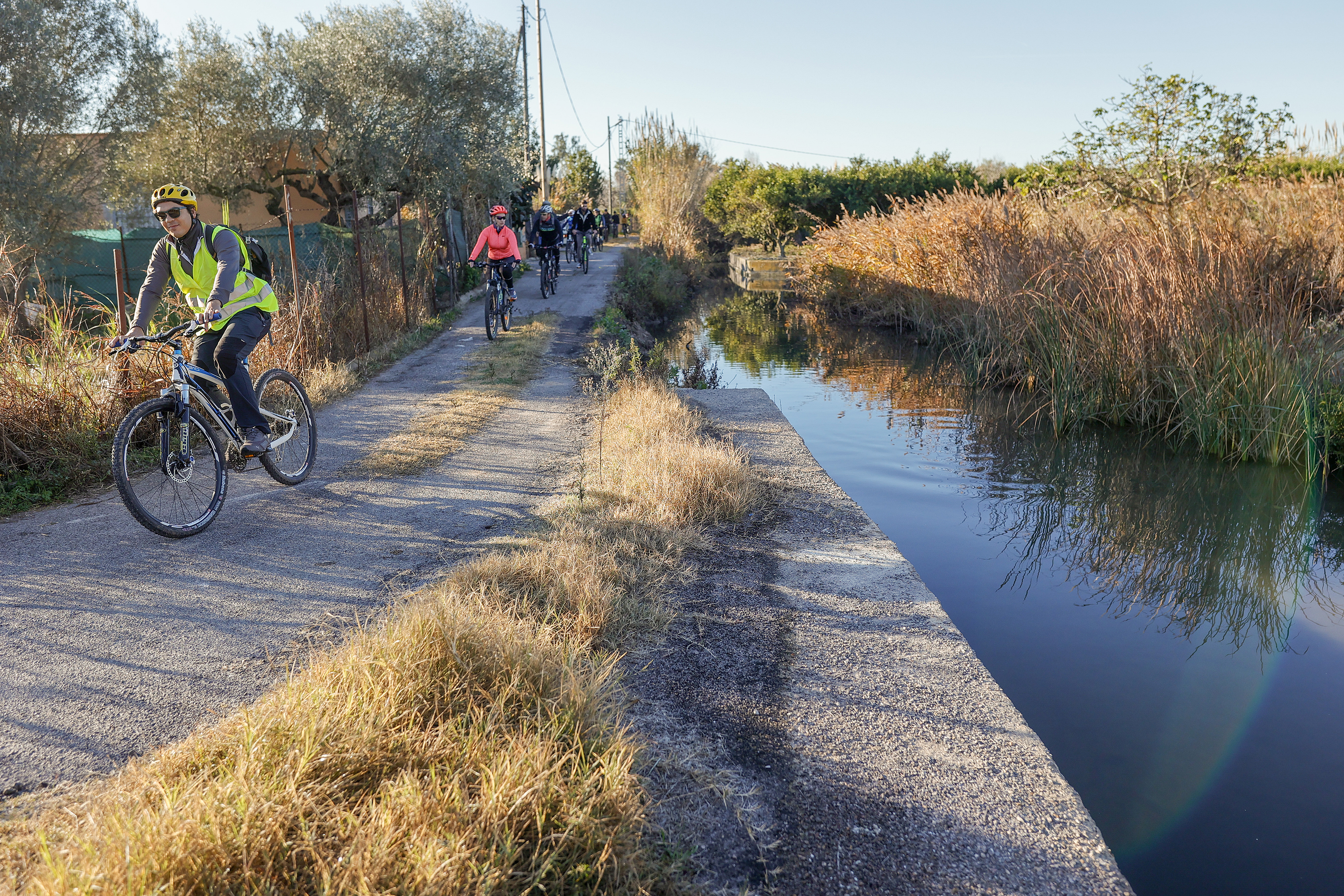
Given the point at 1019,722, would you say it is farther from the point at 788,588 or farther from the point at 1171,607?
the point at 1171,607


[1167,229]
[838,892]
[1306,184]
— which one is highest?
Result: [1306,184]

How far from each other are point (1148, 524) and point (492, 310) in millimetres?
9414

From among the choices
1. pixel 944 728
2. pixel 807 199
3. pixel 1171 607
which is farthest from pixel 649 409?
pixel 807 199

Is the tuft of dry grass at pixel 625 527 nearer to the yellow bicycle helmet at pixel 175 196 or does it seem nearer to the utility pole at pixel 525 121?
the yellow bicycle helmet at pixel 175 196

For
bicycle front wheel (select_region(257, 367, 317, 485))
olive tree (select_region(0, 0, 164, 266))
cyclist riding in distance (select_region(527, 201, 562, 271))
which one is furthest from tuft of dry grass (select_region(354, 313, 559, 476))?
olive tree (select_region(0, 0, 164, 266))

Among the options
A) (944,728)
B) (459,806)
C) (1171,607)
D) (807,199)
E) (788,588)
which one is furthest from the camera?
(807,199)

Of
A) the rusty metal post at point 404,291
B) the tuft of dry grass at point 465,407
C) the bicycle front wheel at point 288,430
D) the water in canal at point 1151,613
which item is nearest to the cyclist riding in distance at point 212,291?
the bicycle front wheel at point 288,430

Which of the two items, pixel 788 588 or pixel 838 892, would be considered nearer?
pixel 838 892

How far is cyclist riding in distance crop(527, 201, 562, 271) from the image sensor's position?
1748 centimetres

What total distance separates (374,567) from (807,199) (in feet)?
97.3

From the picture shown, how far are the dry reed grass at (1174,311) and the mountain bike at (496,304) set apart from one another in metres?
7.02

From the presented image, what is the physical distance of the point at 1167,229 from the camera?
9266 millimetres

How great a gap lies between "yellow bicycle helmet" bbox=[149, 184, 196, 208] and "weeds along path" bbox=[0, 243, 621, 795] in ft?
6.08

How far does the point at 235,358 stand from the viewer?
5094 mm
